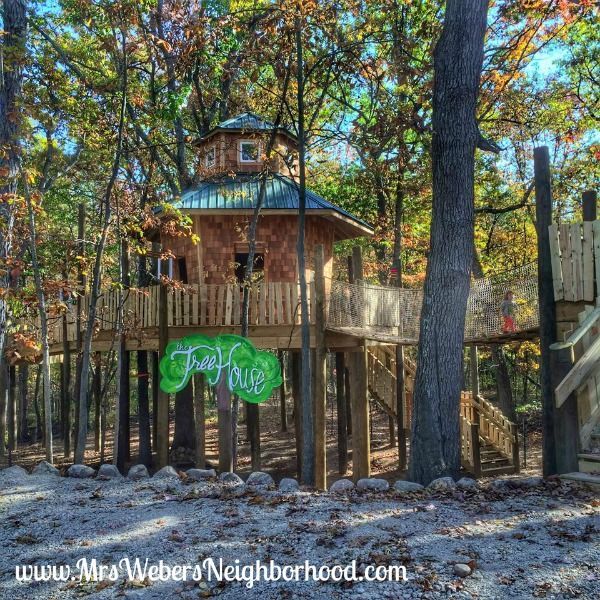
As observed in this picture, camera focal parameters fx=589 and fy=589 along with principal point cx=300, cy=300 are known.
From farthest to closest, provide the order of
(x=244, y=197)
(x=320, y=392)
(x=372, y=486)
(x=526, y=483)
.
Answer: (x=244, y=197) < (x=320, y=392) < (x=372, y=486) < (x=526, y=483)

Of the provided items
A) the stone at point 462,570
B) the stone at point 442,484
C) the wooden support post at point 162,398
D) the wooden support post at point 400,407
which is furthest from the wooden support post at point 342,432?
the stone at point 462,570

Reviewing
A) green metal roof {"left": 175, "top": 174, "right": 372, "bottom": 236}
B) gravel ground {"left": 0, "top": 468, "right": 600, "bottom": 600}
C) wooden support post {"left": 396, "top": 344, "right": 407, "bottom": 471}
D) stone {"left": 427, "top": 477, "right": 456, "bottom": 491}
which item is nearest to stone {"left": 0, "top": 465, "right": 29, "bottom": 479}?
gravel ground {"left": 0, "top": 468, "right": 600, "bottom": 600}

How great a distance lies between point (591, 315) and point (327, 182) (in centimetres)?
1517

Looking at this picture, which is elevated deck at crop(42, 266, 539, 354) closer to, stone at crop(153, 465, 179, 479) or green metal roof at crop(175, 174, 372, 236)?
green metal roof at crop(175, 174, 372, 236)

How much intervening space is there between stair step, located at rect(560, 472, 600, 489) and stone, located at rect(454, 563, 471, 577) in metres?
2.49

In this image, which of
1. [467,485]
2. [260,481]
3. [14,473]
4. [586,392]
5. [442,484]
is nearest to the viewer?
[586,392]

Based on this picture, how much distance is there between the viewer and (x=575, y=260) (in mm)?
7746

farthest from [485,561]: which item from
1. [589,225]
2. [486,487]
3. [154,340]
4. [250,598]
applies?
[154,340]

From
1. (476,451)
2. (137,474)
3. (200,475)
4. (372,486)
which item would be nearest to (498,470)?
(476,451)

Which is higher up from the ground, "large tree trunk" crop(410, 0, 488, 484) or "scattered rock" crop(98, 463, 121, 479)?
"large tree trunk" crop(410, 0, 488, 484)

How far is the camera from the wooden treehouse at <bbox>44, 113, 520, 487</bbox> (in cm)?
1100

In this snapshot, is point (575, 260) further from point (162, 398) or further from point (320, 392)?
point (162, 398)

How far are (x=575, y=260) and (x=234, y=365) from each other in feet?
18.5

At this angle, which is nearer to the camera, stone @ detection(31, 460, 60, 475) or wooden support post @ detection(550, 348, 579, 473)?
wooden support post @ detection(550, 348, 579, 473)
